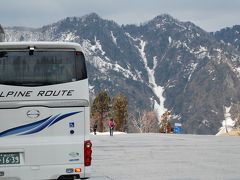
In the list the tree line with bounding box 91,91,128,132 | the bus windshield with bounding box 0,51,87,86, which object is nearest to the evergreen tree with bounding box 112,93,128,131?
the tree line with bounding box 91,91,128,132

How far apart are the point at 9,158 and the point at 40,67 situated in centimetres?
215

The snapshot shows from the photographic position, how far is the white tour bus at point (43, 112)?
12.3m

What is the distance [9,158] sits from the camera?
12234mm

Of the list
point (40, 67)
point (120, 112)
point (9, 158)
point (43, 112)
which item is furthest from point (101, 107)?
point (9, 158)

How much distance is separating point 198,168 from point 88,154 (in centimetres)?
790

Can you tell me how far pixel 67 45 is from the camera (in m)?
12.8

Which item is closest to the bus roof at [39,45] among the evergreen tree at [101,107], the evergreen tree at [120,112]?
the evergreen tree at [120,112]

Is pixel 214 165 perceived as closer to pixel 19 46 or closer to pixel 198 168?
pixel 198 168

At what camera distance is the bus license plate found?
A: 40.0 feet

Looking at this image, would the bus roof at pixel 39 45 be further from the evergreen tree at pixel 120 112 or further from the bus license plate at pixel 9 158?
the evergreen tree at pixel 120 112

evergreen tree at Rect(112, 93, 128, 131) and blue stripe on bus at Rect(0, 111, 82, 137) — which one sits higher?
evergreen tree at Rect(112, 93, 128, 131)

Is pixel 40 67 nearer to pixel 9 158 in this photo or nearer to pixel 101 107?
pixel 9 158

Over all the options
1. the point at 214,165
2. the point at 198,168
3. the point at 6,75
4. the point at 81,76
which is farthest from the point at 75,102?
the point at 214,165

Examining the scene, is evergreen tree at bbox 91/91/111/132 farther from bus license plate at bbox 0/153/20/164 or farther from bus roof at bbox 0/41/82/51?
bus license plate at bbox 0/153/20/164
